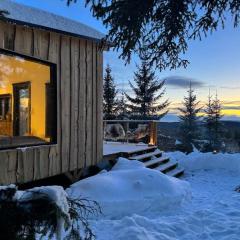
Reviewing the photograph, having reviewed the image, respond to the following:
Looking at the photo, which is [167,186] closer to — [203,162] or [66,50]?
[66,50]

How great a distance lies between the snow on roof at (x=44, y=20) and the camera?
6.09 m

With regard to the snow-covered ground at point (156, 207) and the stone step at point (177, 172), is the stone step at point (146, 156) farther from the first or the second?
the snow-covered ground at point (156, 207)

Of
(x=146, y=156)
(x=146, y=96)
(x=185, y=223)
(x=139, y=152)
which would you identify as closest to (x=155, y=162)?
(x=146, y=156)

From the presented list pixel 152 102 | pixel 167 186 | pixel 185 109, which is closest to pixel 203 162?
pixel 167 186

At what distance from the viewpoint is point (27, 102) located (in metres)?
7.90

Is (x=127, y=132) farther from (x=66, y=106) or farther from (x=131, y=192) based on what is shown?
(x=131, y=192)

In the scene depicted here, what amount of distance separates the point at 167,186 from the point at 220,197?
1417mm

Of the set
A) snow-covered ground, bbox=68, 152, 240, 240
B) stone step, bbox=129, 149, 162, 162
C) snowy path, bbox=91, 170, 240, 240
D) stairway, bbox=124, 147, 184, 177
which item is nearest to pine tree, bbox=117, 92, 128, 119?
stairway, bbox=124, 147, 184, 177

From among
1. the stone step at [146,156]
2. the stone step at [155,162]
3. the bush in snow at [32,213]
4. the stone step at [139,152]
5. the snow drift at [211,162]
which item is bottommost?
the snow drift at [211,162]

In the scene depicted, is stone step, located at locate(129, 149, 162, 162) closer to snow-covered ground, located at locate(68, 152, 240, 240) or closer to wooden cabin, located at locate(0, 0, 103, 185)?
snow-covered ground, located at locate(68, 152, 240, 240)

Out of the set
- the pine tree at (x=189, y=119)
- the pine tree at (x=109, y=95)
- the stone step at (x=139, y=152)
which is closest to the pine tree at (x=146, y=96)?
the pine tree at (x=109, y=95)

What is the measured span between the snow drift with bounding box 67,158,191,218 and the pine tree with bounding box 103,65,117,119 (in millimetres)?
25283

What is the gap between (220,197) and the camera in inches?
304

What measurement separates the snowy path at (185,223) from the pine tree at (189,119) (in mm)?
27069
